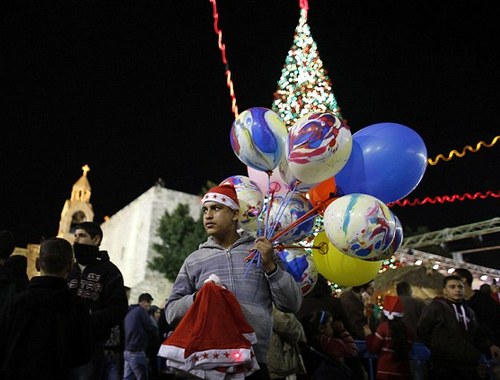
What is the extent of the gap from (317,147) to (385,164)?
71cm

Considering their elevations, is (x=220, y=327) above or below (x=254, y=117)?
below

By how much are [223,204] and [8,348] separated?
1429 mm

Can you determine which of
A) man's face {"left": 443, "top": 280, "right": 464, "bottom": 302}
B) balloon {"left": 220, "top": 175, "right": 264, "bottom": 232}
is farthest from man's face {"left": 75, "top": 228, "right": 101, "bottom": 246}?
man's face {"left": 443, "top": 280, "right": 464, "bottom": 302}

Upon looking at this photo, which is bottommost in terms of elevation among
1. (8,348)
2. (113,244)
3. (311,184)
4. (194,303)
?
(8,348)

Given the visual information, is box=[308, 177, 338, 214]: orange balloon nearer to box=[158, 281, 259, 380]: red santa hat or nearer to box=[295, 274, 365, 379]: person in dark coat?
box=[295, 274, 365, 379]: person in dark coat

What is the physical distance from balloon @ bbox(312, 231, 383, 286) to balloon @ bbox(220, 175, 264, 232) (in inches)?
25.4

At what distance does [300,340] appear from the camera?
4.18m

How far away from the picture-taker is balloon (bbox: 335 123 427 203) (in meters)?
3.54

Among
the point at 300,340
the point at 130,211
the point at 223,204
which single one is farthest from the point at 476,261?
the point at 223,204

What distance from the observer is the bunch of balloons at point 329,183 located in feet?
10.2

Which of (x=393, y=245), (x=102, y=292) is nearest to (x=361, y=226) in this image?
(x=393, y=245)

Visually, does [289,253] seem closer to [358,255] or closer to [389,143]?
[358,255]

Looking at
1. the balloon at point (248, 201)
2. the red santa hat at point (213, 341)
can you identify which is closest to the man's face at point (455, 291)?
the balloon at point (248, 201)

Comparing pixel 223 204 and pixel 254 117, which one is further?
pixel 254 117
